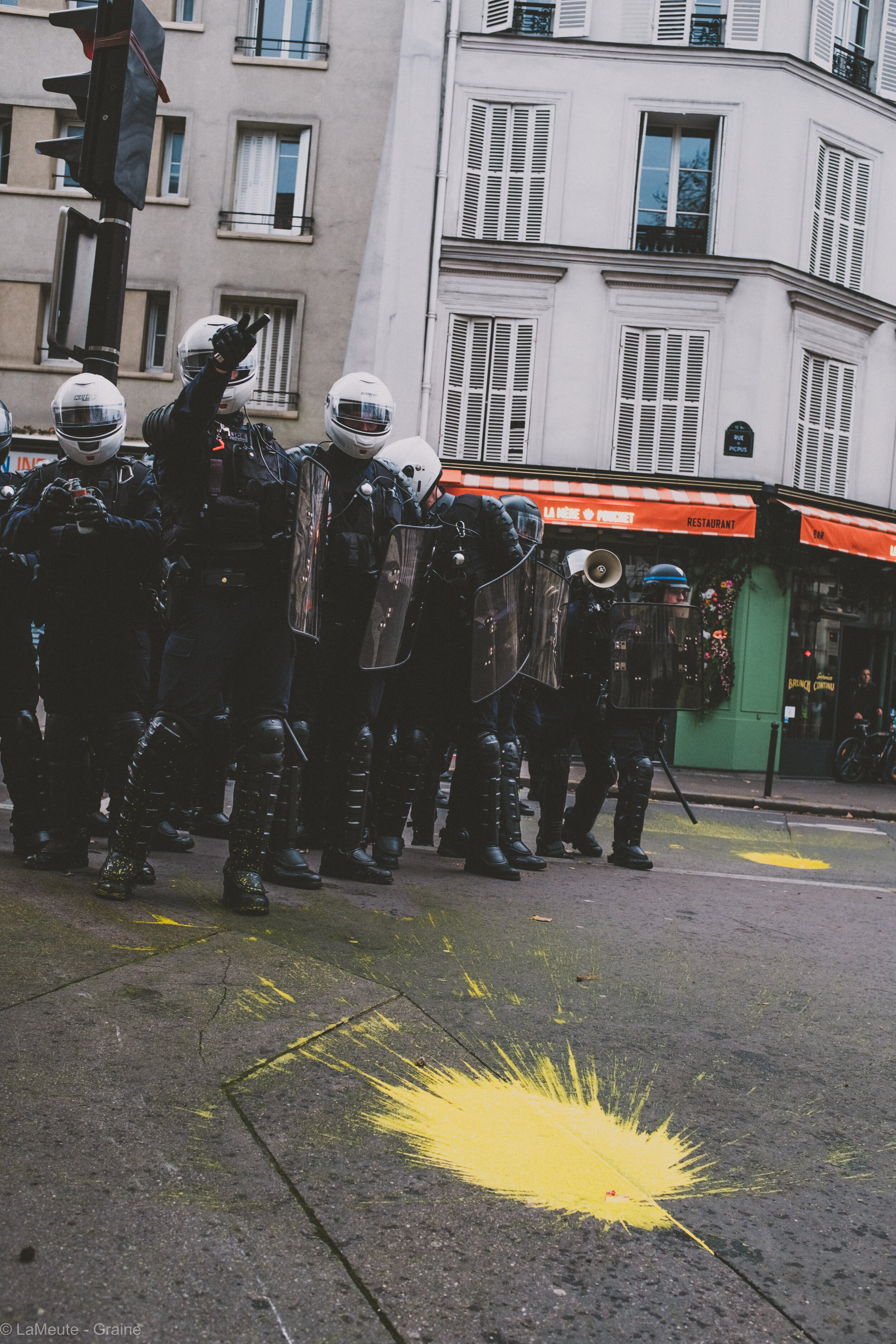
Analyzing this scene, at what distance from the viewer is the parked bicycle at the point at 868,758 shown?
59.7 ft

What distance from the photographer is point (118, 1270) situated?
193 centimetres

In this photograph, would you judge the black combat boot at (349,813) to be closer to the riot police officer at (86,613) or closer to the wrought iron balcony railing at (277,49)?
the riot police officer at (86,613)

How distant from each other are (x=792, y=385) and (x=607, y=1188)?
18129 mm

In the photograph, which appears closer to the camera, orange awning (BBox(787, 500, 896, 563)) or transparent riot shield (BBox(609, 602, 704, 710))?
transparent riot shield (BBox(609, 602, 704, 710))

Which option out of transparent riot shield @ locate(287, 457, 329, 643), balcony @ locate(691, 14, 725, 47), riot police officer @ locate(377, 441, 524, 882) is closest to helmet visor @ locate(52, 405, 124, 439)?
transparent riot shield @ locate(287, 457, 329, 643)

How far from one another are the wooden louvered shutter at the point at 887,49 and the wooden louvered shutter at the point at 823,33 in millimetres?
990

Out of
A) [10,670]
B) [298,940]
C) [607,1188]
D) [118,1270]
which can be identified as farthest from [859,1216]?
[10,670]

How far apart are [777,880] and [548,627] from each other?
2.00 m

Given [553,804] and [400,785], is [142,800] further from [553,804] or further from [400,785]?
[553,804]

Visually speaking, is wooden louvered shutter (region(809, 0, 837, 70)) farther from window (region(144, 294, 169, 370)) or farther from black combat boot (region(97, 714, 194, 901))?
black combat boot (region(97, 714, 194, 901))

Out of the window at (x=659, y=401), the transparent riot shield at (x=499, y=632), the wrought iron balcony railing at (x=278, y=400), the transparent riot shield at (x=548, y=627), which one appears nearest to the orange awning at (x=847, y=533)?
the window at (x=659, y=401)

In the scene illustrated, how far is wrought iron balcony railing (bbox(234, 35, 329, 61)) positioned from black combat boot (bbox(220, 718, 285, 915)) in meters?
18.8

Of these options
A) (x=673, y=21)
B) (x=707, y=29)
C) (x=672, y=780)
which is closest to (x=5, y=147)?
(x=673, y=21)

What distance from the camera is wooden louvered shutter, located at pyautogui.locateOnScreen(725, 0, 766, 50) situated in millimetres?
18609
